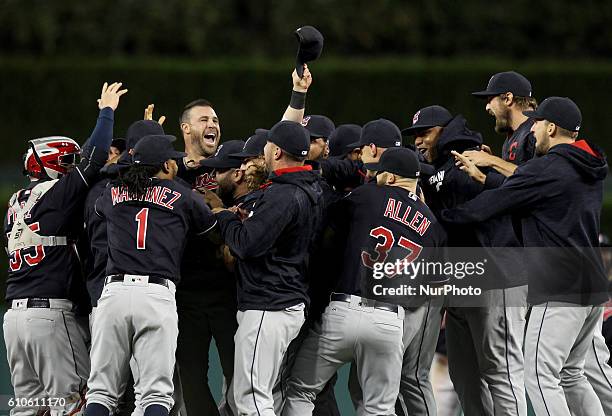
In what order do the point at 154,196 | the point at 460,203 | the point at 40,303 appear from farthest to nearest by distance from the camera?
the point at 460,203, the point at 40,303, the point at 154,196

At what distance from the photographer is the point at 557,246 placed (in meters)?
7.10

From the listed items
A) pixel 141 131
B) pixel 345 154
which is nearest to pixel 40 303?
pixel 141 131

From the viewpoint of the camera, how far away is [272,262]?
22.5ft

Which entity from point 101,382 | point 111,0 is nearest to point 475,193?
point 101,382

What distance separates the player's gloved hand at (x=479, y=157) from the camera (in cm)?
736

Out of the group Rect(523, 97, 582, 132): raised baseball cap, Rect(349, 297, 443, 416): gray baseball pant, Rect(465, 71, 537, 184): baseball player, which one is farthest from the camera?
Rect(465, 71, 537, 184): baseball player

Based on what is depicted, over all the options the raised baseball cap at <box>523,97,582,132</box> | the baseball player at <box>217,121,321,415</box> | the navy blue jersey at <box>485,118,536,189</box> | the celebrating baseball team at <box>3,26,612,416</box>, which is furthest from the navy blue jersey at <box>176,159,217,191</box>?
the raised baseball cap at <box>523,97,582,132</box>

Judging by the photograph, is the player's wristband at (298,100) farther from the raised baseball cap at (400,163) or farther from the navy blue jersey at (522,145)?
the navy blue jersey at (522,145)

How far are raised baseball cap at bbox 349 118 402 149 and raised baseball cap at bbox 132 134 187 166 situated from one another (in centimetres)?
125

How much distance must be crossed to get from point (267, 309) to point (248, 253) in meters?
0.36

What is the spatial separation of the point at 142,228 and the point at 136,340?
65cm

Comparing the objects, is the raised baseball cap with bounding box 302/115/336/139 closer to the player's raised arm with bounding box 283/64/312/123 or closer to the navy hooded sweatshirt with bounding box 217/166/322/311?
the player's raised arm with bounding box 283/64/312/123

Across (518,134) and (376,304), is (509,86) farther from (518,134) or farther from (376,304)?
(376,304)

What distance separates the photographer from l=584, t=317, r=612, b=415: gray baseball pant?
7543 millimetres
